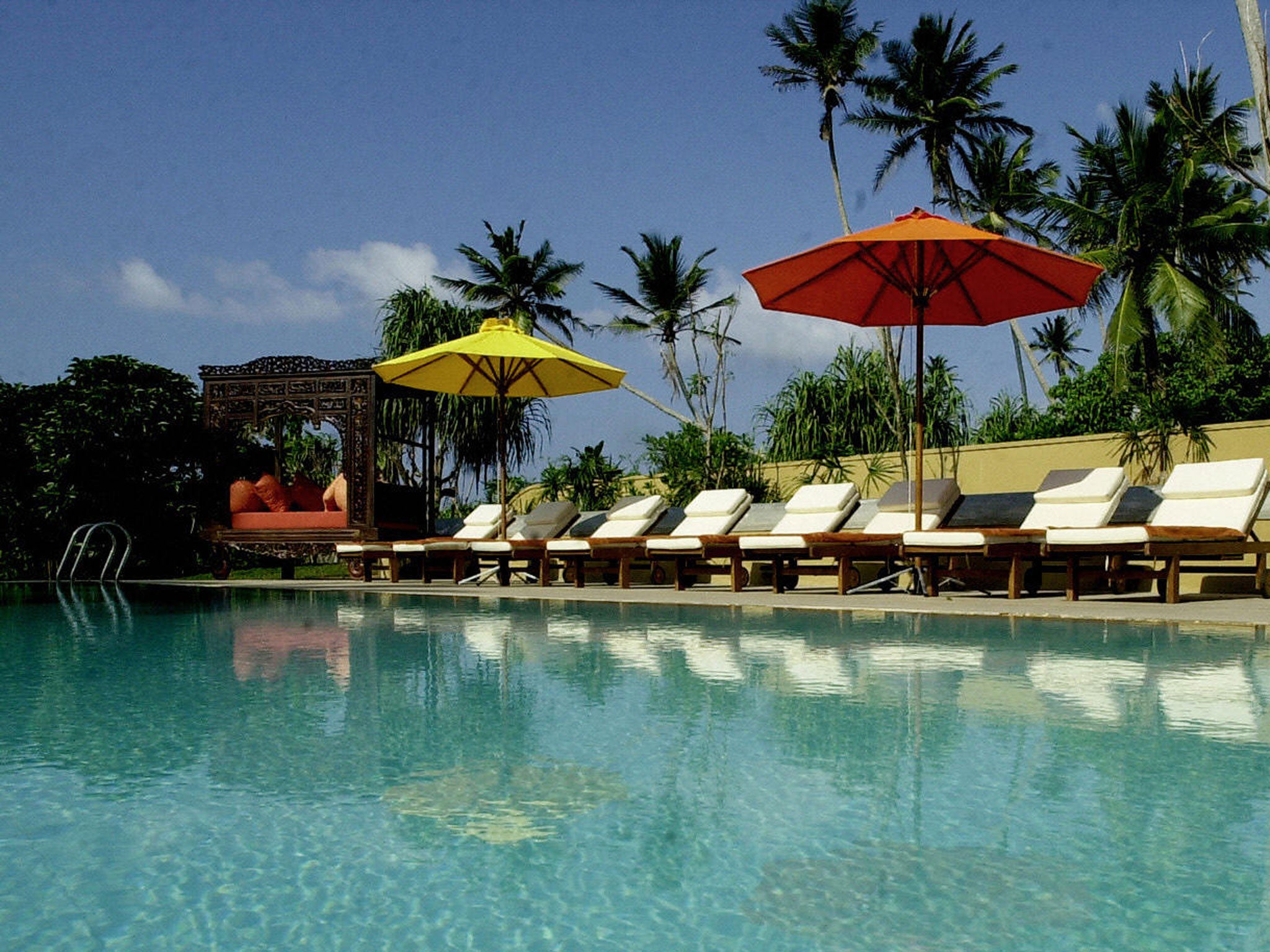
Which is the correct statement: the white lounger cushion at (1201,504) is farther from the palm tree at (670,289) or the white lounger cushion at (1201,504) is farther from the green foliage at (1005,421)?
the palm tree at (670,289)

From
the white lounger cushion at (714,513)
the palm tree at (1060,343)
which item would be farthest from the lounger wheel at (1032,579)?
the palm tree at (1060,343)

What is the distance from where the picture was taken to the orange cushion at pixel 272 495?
1416 centimetres

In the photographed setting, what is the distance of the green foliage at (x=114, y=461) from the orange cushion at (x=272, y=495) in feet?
5.09

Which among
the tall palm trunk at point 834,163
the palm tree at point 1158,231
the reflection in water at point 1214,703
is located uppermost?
the tall palm trunk at point 834,163

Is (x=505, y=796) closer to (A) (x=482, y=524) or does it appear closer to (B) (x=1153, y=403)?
(A) (x=482, y=524)

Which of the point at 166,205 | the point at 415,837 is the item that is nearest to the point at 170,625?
the point at 415,837

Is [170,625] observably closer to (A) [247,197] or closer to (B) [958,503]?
(B) [958,503]

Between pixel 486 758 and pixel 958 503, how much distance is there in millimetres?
8058

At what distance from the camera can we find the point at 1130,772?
295cm

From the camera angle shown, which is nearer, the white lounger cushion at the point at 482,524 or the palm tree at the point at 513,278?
the white lounger cushion at the point at 482,524

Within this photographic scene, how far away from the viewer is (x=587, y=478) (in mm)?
16234

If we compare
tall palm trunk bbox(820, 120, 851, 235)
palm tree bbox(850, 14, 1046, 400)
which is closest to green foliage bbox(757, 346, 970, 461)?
tall palm trunk bbox(820, 120, 851, 235)

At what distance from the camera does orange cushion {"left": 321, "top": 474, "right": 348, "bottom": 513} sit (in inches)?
552

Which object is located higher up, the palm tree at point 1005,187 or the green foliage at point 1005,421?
the palm tree at point 1005,187
